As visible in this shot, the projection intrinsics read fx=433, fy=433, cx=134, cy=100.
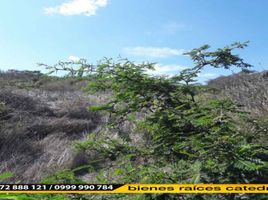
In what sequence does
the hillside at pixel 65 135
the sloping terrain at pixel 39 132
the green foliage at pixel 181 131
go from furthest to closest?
the sloping terrain at pixel 39 132
the hillside at pixel 65 135
the green foliage at pixel 181 131

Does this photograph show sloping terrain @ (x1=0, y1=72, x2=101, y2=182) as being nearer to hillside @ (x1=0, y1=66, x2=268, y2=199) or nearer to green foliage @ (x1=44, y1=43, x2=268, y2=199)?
hillside @ (x1=0, y1=66, x2=268, y2=199)

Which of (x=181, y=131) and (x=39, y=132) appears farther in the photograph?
(x=39, y=132)

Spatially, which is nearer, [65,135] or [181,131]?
[181,131]

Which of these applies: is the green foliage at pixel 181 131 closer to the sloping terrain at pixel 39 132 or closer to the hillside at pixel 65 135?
the hillside at pixel 65 135

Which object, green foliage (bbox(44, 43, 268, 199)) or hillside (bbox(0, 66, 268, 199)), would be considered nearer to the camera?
green foliage (bbox(44, 43, 268, 199))

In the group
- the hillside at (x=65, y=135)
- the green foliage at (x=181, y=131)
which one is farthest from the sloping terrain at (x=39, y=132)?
the green foliage at (x=181, y=131)

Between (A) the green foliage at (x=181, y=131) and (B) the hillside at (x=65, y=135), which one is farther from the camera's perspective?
(B) the hillside at (x=65, y=135)

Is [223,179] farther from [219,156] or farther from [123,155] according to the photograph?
[123,155]

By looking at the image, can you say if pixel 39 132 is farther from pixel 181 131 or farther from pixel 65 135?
pixel 181 131

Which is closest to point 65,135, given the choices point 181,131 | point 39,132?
point 39,132

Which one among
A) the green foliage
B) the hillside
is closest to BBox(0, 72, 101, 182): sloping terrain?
the hillside

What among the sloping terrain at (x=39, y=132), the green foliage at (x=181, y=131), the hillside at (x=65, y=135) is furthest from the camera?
the sloping terrain at (x=39, y=132)

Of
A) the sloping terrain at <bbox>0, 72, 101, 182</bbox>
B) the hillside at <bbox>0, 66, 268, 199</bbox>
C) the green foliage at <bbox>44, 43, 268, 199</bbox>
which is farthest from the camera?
the sloping terrain at <bbox>0, 72, 101, 182</bbox>

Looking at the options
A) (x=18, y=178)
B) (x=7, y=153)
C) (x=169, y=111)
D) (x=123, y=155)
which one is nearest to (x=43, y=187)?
(x=123, y=155)
